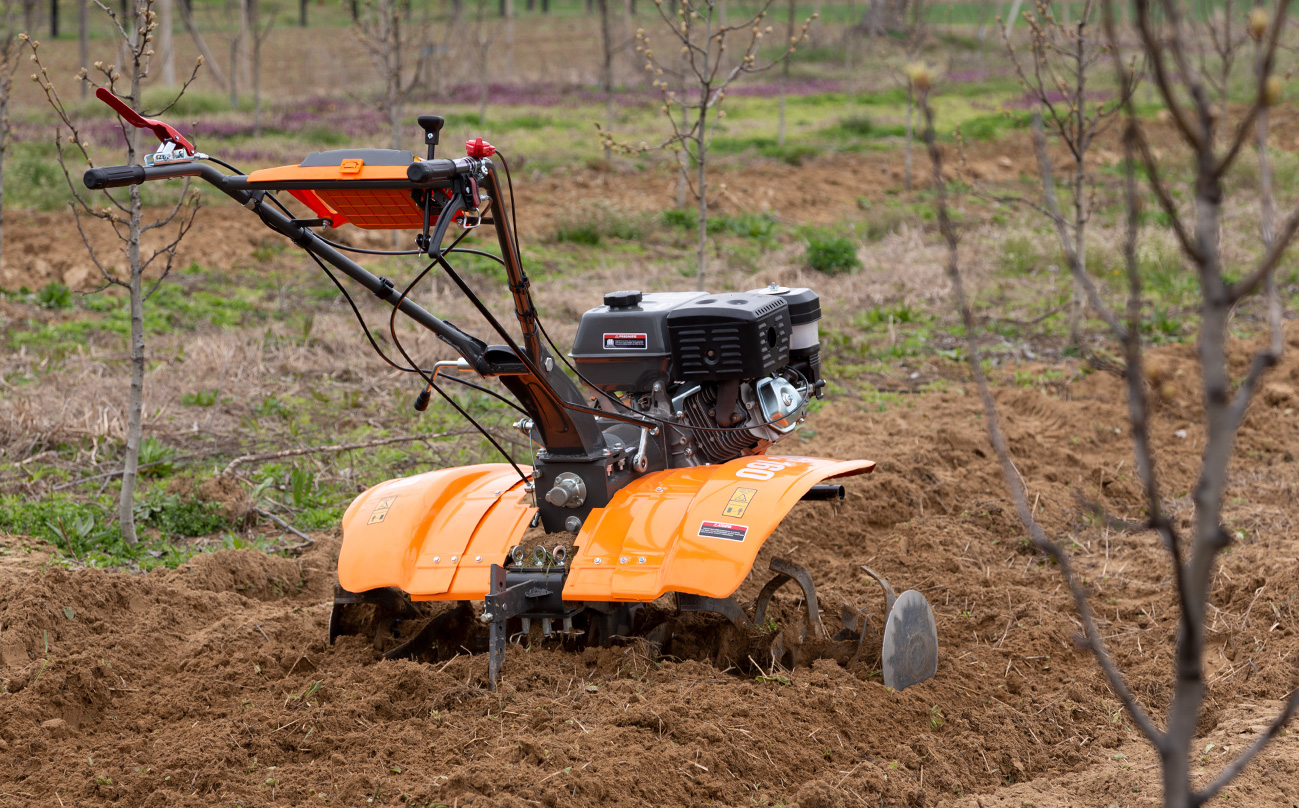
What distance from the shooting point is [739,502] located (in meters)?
3.96

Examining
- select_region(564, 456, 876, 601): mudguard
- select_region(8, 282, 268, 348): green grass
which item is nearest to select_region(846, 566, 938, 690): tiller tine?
select_region(564, 456, 876, 601): mudguard

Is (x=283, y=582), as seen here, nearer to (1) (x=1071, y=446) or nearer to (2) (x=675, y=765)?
(2) (x=675, y=765)

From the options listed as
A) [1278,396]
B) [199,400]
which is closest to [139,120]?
[199,400]

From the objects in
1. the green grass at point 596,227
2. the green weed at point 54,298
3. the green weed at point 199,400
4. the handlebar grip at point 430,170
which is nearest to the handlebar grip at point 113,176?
the handlebar grip at point 430,170

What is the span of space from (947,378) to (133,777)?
22.6 ft

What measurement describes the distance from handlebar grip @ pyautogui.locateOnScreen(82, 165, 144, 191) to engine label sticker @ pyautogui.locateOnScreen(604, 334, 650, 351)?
1.84m

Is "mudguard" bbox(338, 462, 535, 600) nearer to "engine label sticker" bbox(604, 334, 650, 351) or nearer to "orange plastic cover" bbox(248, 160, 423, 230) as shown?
"engine label sticker" bbox(604, 334, 650, 351)

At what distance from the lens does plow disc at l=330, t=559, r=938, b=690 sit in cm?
393

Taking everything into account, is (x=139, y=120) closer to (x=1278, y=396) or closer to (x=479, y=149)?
(x=479, y=149)

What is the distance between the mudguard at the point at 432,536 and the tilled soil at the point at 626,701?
0.99 ft

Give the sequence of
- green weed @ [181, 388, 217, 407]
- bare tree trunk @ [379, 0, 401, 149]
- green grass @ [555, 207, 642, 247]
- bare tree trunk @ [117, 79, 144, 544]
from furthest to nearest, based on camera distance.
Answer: green grass @ [555, 207, 642, 247] < bare tree trunk @ [379, 0, 401, 149] < green weed @ [181, 388, 217, 407] < bare tree trunk @ [117, 79, 144, 544]

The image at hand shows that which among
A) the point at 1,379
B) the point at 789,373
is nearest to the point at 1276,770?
the point at 789,373

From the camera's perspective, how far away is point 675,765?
340 cm

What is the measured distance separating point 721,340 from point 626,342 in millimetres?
376
